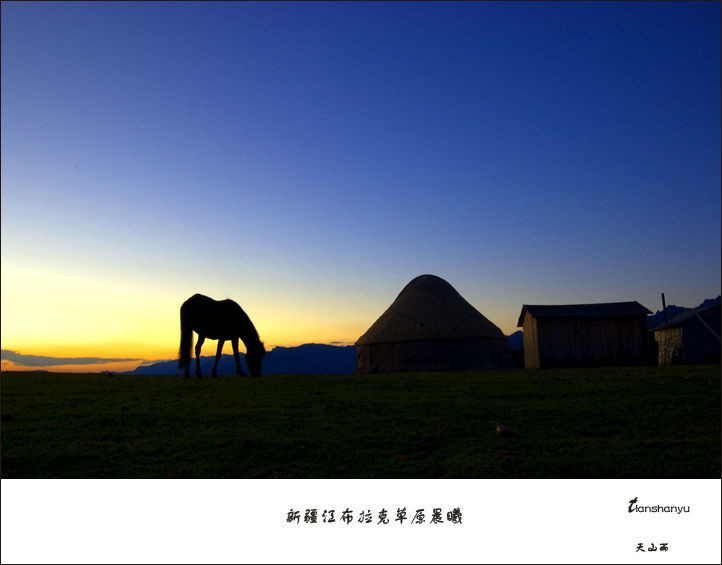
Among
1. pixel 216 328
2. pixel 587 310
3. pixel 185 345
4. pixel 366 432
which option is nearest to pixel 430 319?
pixel 587 310

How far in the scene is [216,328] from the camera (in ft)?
89.6

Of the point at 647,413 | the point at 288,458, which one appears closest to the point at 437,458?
the point at 288,458

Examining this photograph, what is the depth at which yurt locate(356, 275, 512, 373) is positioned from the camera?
39.8 metres

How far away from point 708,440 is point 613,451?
8.06 ft

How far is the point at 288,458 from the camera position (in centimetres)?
1120

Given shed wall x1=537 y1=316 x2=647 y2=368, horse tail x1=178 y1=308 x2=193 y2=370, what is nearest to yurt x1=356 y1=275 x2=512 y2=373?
shed wall x1=537 y1=316 x2=647 y2=368

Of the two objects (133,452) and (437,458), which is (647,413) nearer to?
(437,458)

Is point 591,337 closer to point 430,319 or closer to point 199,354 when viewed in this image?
point 430,319

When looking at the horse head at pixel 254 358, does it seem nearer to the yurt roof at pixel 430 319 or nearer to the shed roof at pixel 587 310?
the yurt roof at pixel 430 319

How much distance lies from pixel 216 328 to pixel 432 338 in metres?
17.2

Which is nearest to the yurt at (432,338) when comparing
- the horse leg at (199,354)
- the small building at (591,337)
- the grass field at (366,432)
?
the small building at (591,337)

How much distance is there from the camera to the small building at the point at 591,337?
39.4 m

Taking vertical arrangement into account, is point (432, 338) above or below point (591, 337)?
above

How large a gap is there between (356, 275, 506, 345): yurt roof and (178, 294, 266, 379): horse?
1458cm
